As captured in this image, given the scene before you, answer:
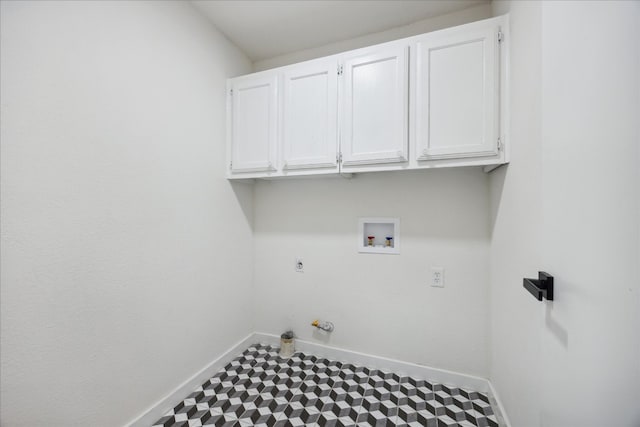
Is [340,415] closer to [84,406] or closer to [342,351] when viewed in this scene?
[342,351]

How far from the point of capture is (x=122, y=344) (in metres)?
1.24

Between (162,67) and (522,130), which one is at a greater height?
(162,67)

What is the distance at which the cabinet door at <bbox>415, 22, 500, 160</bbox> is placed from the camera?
131cm

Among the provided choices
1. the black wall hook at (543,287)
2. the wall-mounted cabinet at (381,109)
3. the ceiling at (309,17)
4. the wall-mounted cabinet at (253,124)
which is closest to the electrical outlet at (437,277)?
the wall-mounted cabinet at (381,109)

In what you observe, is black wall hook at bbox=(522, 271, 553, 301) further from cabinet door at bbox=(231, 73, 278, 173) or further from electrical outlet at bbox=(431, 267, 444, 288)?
cabinet door at bbox=(231, 73, 278, 173)

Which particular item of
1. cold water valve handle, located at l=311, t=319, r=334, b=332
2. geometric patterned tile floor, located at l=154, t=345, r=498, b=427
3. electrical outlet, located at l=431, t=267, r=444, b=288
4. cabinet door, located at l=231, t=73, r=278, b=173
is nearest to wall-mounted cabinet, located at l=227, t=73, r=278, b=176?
cabinet door, located at l=231, t=73, r=278, b=173

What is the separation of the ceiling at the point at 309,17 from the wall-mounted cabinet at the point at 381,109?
0.31m

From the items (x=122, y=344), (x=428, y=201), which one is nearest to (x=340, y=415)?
(x=122, y=344)

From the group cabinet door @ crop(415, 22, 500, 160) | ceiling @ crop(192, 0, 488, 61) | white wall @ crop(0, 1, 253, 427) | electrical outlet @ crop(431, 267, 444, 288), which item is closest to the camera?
white wall @ crop(0, 1, 253, 427)

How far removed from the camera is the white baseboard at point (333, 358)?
1.38 metres

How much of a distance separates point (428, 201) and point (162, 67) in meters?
1.80

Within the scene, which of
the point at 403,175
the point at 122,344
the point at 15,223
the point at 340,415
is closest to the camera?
the point at 15,223

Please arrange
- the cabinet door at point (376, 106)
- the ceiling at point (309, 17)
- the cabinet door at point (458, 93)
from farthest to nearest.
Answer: the ceiling at point (309, 17)
the cabinet door at point (376, 106)
the cabinet door at point (458, 93)

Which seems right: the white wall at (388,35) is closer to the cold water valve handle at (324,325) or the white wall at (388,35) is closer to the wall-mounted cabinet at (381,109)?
the wall-mounted cabinet at (381,109)
